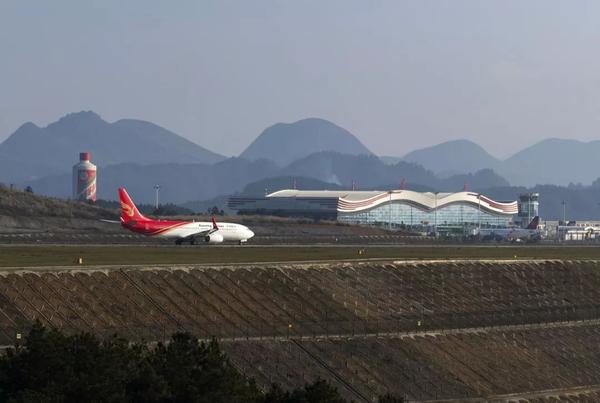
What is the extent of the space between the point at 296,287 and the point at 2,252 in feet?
79.3

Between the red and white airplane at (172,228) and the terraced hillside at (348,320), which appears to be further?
the red and white airplane at (172,228)

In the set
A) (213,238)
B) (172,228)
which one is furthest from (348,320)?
(213,238)

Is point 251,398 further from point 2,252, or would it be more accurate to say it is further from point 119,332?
point 2,252

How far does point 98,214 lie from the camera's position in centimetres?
18212

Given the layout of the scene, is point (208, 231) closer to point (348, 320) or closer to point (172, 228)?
point (172, 228)

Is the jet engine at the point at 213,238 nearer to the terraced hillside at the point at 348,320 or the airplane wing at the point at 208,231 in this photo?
the airplane wing at the point at 208,231

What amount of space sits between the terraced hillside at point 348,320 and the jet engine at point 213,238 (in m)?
38.9

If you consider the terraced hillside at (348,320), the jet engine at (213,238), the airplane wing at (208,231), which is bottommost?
the terraced hillside at (348,320)

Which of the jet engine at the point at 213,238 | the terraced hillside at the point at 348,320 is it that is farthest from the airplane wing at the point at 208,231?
the terraced hillside at the point at 348,320

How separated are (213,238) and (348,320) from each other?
188 ft

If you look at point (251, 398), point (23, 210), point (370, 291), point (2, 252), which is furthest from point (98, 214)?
point (251, 398)

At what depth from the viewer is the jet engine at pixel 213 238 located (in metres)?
140

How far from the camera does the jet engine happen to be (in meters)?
140

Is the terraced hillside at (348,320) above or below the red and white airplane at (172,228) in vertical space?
below
